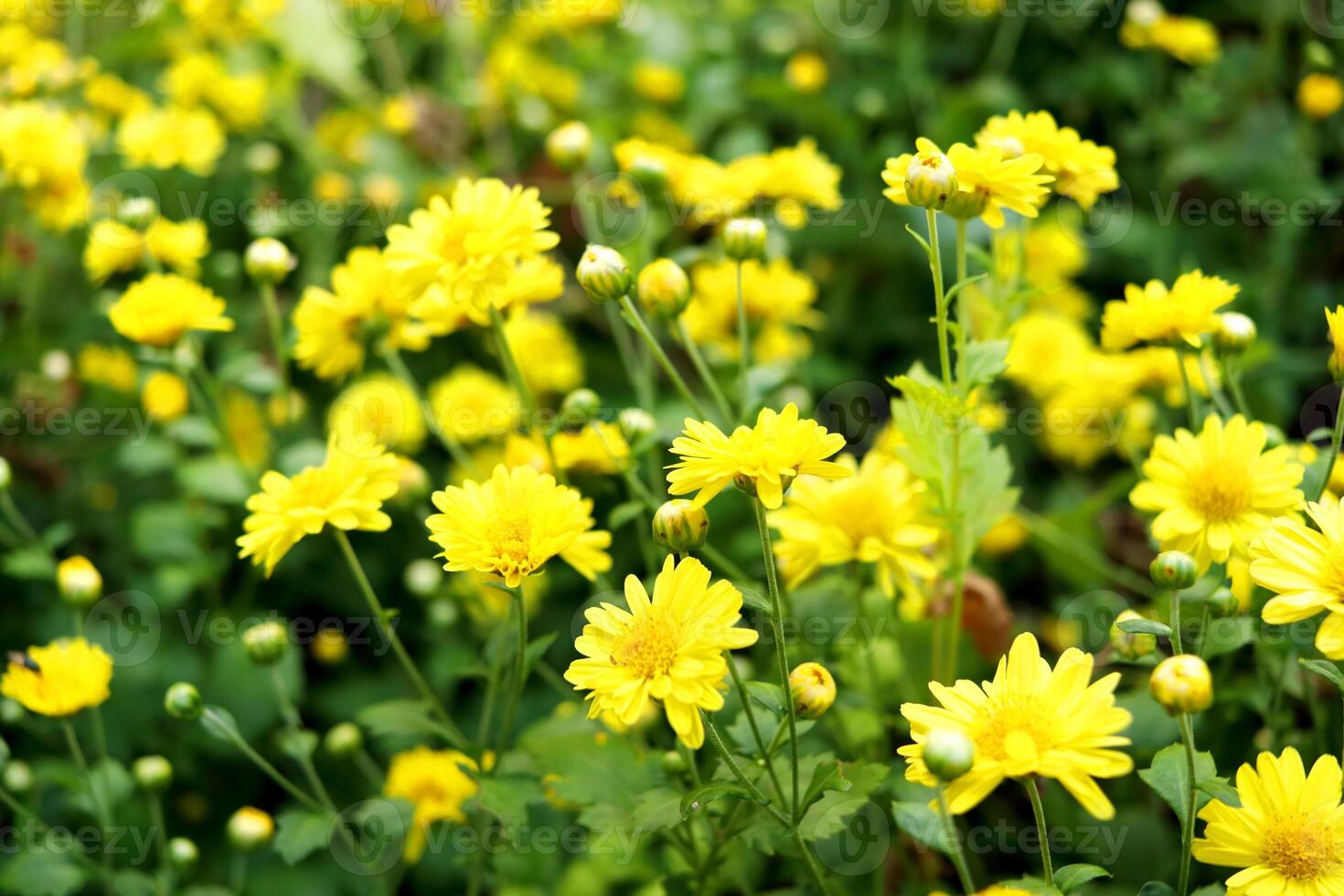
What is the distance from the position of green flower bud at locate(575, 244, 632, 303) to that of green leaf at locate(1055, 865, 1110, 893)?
0.81m

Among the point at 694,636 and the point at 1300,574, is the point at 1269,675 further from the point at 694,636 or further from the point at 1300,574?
the point at 694,636

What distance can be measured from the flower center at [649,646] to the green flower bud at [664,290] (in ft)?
1.64

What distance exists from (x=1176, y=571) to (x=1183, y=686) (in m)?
0.22

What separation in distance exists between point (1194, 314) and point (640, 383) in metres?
0.87

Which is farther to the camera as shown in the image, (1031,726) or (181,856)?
(181,856)

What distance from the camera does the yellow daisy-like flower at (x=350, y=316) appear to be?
6.05 feet

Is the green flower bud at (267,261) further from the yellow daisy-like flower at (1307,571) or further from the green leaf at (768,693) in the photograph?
the yellow daisy-like flower at (1307,571)

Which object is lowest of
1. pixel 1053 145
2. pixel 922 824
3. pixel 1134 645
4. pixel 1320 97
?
pixel 922 824

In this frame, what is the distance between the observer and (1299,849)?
3.82 feet

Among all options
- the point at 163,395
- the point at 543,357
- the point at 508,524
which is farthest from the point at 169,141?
the point at 508,524

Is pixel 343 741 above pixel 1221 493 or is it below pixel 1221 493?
below

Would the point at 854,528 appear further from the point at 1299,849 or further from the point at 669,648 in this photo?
the point at 1299,849

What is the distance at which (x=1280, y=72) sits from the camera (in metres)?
2.98

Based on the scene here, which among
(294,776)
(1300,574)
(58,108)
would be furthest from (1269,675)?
(58,108)
